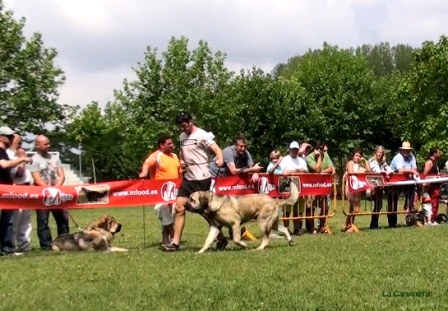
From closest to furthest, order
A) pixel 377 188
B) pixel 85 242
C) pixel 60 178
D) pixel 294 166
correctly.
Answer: pixel 85 242 < pixel 60 178 < pixel 294 166 < pixel 377 188

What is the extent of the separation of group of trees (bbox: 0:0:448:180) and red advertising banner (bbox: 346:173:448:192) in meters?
24.1

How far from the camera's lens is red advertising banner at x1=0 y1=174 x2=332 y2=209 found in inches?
404

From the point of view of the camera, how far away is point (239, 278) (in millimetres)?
7273

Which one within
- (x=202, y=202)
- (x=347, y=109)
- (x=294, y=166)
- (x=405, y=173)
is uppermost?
(x=347, y=109)

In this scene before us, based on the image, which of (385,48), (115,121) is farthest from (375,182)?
(385,48)

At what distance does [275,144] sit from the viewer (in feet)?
139

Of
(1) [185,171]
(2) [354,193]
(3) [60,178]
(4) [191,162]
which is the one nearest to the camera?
(4) [191,162]

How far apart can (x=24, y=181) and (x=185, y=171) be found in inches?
109

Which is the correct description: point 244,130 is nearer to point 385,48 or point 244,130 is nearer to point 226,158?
point 226,158

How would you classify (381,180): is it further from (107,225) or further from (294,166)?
(107,225)

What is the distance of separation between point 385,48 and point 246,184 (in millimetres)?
75813

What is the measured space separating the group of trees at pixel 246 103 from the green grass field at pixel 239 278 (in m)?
27.9

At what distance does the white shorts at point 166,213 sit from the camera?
1124 centimetres

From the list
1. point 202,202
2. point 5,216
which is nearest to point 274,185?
point 202,202
